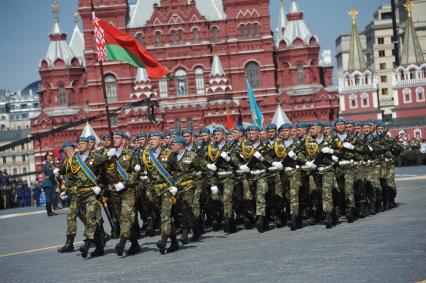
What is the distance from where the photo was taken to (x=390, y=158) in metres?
17.6

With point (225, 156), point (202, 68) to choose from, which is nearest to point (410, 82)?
point (202, 68)

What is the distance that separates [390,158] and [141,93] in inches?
1980

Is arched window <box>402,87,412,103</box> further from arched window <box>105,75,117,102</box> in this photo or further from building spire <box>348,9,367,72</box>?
arched window <box>105,75,117,102</box>

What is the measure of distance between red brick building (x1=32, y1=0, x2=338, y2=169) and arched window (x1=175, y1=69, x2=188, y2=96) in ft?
0.27

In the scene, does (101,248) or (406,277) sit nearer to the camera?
(406,277)

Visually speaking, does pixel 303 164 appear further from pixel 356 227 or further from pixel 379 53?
pixel 379 53

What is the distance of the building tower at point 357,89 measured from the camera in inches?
3506

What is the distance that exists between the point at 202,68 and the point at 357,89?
2674 cm

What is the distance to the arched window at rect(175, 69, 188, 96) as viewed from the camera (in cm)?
6912

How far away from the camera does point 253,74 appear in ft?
226

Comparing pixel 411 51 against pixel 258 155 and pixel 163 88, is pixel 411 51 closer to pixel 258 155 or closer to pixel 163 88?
Answer: pixel 163 88

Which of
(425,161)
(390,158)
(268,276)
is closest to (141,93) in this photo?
(425,161)

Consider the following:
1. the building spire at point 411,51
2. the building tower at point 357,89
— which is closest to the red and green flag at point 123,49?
the building tower at point 357,89

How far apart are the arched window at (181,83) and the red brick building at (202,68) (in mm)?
81
